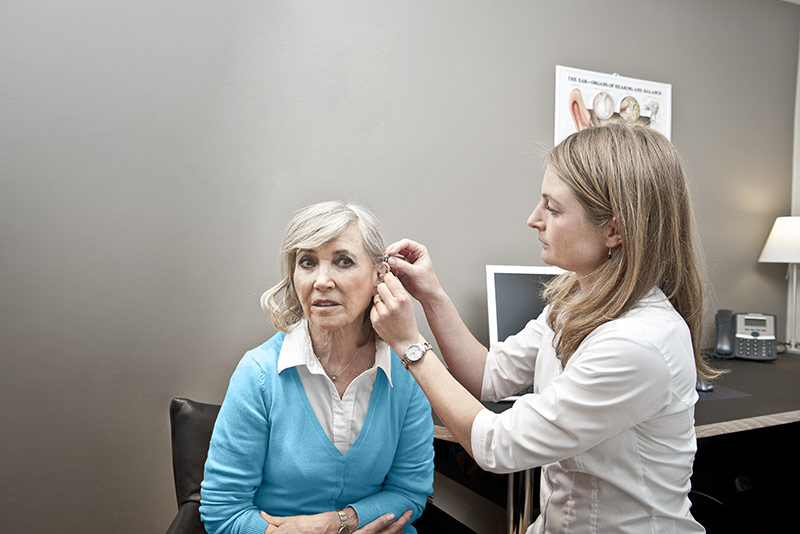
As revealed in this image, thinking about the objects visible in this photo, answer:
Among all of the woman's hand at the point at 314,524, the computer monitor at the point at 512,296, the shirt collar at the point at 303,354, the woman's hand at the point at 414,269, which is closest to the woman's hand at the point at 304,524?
the woman's hand at the point at 314,524

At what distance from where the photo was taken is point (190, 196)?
2.06 meters

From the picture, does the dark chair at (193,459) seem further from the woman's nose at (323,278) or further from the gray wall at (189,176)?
the woman's nose at (323,278)

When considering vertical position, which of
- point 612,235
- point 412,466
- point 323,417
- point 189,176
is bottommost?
point 412,466

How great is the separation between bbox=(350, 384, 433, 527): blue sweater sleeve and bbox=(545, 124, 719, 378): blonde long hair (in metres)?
0.43

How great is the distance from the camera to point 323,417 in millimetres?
1422

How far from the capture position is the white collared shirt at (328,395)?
4.64 ft

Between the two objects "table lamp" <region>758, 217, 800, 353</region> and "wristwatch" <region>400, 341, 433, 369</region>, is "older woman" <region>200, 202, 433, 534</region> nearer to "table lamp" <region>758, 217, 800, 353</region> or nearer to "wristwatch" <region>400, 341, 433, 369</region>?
"wristwatch" <region>400, 341, 433, 369</region>

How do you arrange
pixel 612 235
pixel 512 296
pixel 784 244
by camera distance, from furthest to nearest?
1. pixel 784 244
2. pixel 512 296
3. pixel 612 235

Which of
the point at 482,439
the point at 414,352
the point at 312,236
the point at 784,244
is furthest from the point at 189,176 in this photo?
the point at 784,244

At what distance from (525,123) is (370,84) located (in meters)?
0.80

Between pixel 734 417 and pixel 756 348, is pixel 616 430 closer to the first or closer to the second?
pixel 734 417

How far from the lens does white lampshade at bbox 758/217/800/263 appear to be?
127 inches

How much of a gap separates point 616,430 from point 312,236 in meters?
0.80

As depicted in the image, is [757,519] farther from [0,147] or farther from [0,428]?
[0,147]
